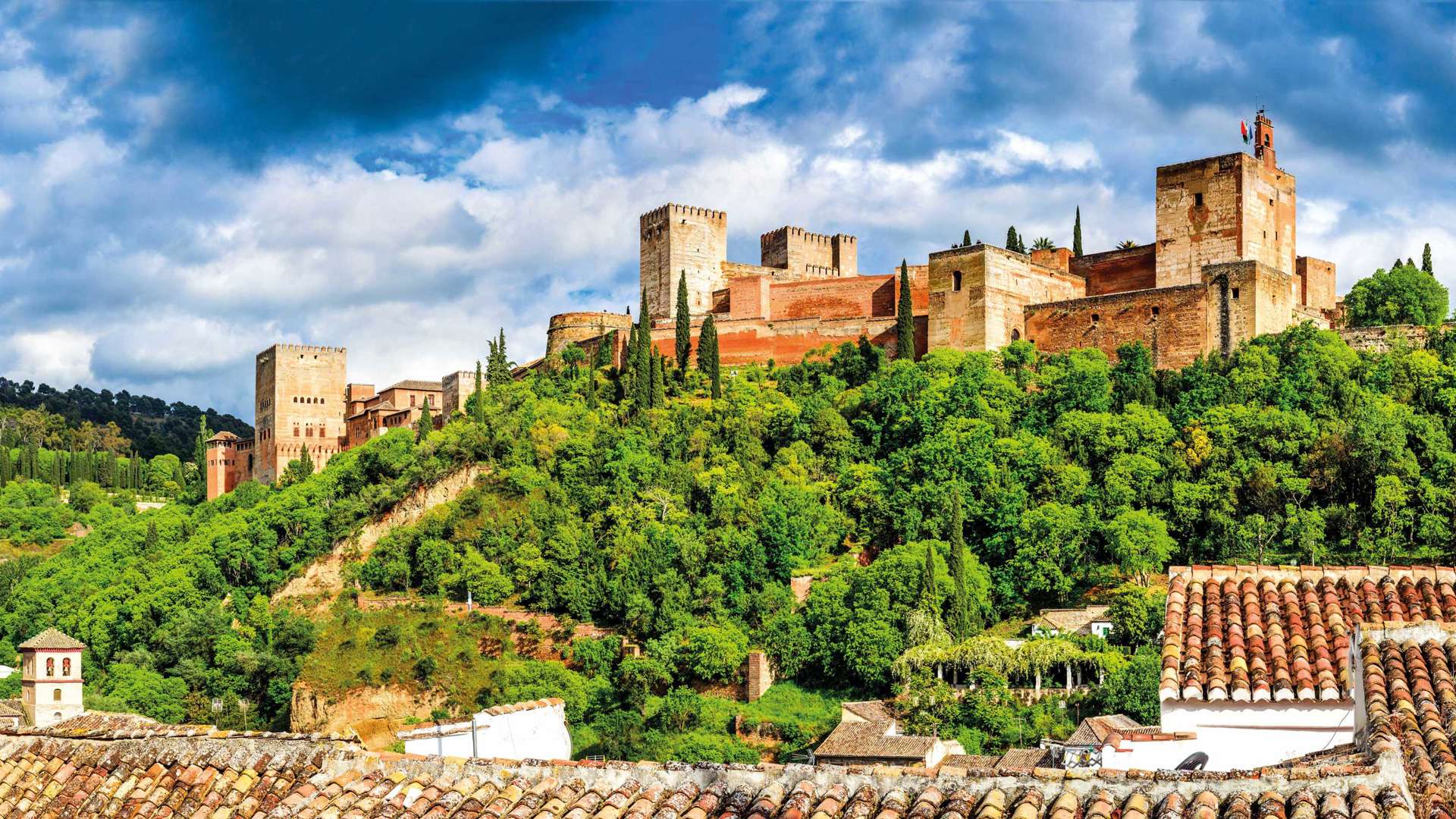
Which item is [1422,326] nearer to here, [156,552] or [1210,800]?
[156,552]

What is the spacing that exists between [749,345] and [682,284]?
349 cm

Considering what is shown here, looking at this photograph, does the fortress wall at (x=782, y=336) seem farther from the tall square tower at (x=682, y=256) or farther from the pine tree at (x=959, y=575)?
the pine tree at (x=959, y=575)

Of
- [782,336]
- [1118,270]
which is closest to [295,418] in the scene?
[782,336]

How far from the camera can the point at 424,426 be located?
225 feet

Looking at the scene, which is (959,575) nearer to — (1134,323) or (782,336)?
(1134,323)

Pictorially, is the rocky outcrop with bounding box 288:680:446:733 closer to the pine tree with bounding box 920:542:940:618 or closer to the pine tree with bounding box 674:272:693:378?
the pine tree with bounding box 920:542:940:618

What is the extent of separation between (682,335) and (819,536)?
1607cm

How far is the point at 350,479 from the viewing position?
64938 millimetres

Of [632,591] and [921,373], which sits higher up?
[921,373]

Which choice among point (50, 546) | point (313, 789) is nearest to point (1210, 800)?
point (313, 789)

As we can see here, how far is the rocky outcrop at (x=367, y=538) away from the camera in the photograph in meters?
57.3

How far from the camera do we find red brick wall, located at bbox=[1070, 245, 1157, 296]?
199 feet

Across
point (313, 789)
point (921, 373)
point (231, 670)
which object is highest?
point (921, 373)

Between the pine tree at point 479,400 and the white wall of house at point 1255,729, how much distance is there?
5033 cm
